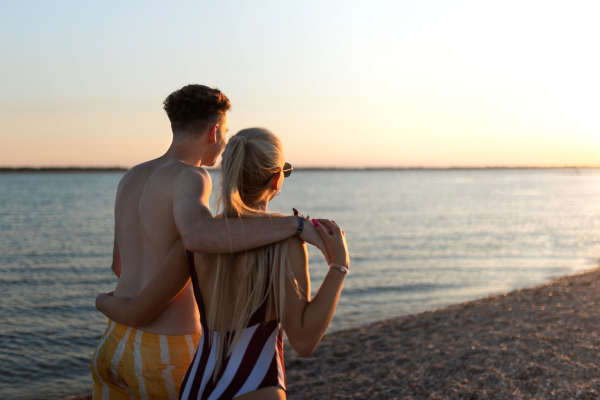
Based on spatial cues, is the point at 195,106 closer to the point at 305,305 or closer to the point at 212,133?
the point at 212,133

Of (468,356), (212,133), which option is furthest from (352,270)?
(212,133)

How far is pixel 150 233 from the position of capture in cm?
233

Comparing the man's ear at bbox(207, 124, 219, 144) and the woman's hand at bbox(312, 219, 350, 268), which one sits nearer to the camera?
the woman's hand at bbox(312, 219, 350, 268)

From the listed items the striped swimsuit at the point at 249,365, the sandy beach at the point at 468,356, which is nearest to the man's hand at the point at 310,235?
the striped swimsuit at the point at 249,365

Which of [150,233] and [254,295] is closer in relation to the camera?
[254,295]

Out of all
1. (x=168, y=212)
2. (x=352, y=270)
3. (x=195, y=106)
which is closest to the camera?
(x=168, y=212)

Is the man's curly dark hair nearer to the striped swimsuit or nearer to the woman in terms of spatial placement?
the woman

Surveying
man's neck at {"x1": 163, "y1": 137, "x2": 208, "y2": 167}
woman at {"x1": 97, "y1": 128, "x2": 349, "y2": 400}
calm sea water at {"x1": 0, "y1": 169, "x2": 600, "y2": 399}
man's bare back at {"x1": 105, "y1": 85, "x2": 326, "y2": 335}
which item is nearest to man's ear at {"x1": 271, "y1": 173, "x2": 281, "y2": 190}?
woman at {"x1": 97, "y1": 128, "x2": 349, "y2": 400}

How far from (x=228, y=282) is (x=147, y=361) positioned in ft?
2.58

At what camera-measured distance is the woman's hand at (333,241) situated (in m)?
1.91

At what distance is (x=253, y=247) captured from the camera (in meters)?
1.82

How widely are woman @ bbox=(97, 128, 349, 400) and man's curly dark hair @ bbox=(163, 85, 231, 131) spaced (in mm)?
560

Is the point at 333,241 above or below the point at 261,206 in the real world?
below

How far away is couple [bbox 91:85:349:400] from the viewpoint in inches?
72.4
